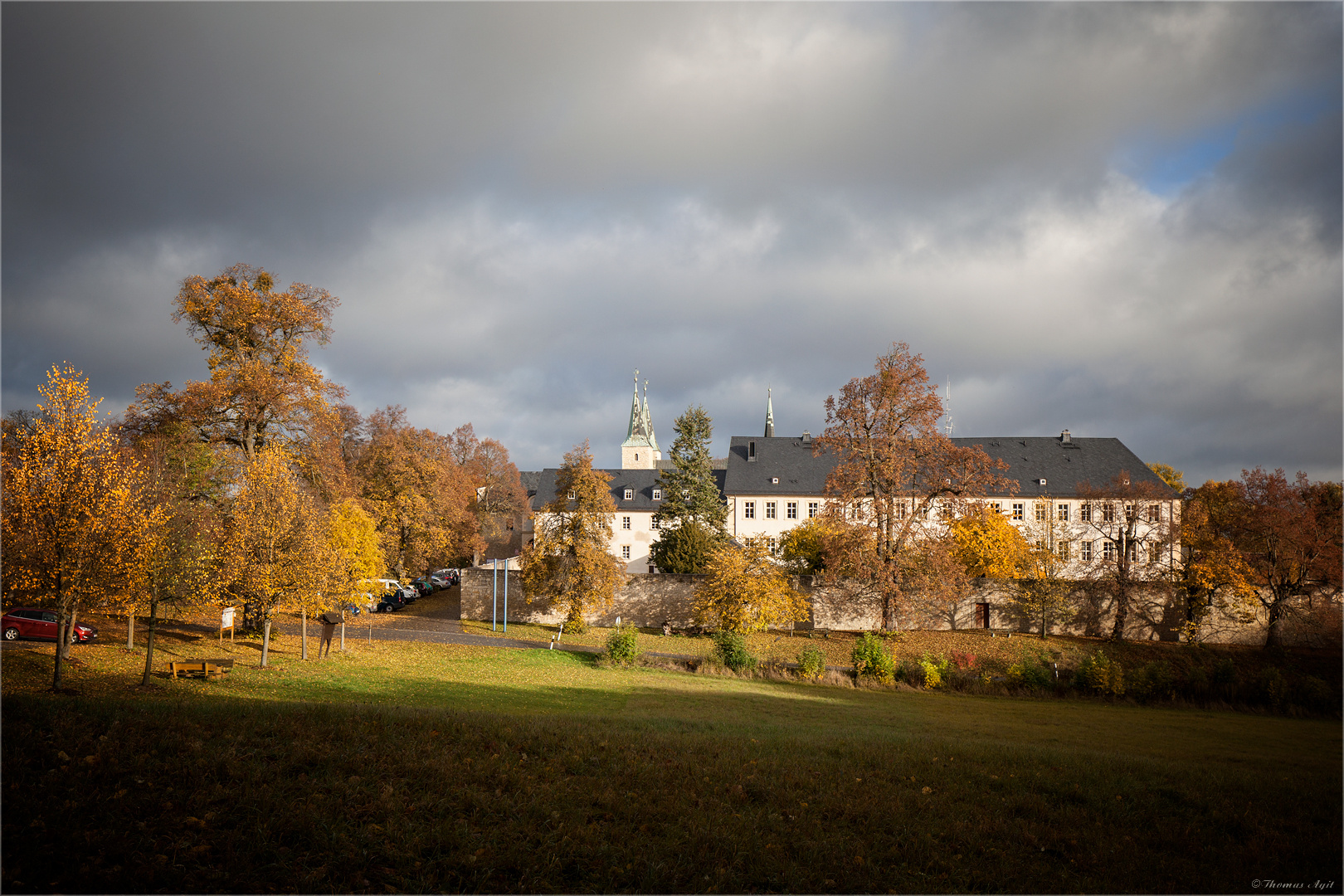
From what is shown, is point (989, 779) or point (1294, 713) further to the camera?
point (1294, 713)

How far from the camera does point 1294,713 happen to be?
11211mm

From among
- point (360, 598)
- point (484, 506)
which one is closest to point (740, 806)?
point (360, 598)

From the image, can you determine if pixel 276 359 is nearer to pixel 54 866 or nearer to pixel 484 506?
pixel 54 866

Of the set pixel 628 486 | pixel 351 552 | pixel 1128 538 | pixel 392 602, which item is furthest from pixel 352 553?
pixel 1128 538

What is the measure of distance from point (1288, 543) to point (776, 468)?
165ft

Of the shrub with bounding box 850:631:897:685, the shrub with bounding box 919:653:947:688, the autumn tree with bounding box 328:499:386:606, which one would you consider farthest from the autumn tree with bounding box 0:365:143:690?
the shrub with bounding box 919:653:947:688

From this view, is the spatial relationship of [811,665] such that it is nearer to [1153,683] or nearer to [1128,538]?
[1153,683]

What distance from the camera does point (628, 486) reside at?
6359cm

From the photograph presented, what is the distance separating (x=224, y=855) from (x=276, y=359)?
28063 mm

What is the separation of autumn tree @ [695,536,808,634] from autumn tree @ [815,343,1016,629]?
3456 millimetres

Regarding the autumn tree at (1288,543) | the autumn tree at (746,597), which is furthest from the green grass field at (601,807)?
the autumn tree at (746,597)

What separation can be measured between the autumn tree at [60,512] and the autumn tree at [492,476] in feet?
158

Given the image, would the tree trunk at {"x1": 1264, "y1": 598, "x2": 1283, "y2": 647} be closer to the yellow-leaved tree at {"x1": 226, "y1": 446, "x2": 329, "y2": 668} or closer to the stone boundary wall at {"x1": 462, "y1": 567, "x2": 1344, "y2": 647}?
the stone boundary wall at {"x1": 462, "y1": 567, "x2": 1344, "y2": 647}

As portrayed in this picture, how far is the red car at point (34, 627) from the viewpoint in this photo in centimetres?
2236
